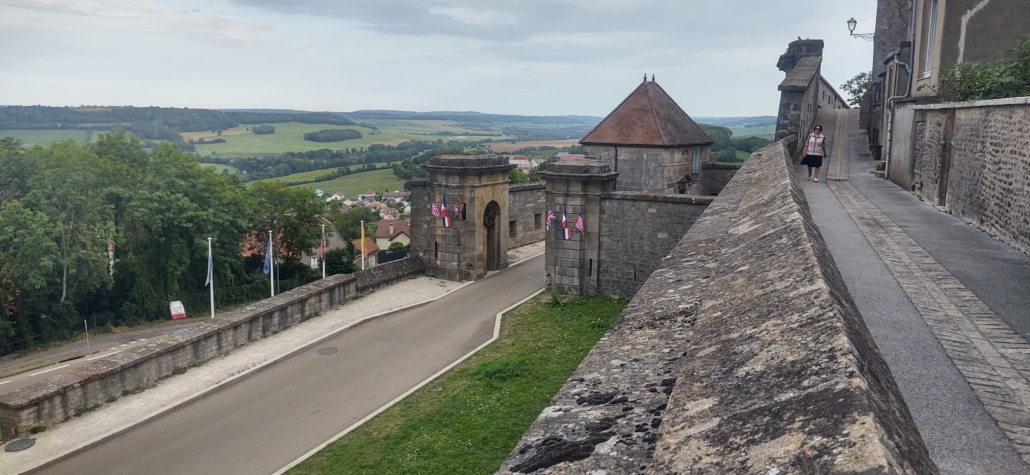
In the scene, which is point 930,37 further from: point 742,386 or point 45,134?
point 45,134

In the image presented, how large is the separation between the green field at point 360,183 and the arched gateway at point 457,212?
88851mm

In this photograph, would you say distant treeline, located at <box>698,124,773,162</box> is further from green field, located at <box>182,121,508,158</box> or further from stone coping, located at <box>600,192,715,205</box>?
green field, located at <box>182,121,508,158</box>

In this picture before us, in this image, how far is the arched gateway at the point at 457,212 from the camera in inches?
885

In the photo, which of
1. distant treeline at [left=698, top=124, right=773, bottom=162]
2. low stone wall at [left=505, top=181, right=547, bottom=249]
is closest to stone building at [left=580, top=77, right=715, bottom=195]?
low stone wall at [left=505, top=181, right=547, bottom=249]

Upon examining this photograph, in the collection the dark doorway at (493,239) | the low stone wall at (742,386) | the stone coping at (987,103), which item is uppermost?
the stone coping at (987,103)

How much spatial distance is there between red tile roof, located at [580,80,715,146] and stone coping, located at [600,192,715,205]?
36.9 feet

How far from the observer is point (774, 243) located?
4.64 meters

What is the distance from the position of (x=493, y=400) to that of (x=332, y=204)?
197 feet

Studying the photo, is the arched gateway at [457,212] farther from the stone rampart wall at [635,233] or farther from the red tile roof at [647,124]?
the red tile roof at [647,124]

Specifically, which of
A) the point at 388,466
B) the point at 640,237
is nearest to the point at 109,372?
the point at 388,466

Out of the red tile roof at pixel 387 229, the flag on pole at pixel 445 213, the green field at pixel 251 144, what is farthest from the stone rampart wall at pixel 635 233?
the green field at pixel 251 144

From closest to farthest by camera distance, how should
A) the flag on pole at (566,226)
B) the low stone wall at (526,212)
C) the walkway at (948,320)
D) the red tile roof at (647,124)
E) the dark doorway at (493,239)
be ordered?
1. the walkway at (948,320)
2. the flag on pole at (566,226)
3. the dark doorway at (493,239)
4. the low stone wall at (526,212)
5. the red tile roof at (647,124)

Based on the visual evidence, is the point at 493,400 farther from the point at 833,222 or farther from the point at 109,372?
the point at 109,372

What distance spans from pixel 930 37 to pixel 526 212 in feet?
48.8
